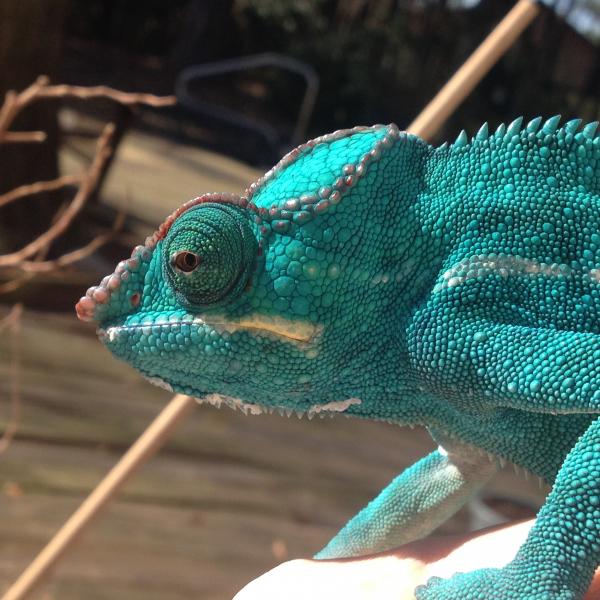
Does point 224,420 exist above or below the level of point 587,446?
below

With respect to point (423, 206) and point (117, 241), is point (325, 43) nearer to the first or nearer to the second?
point (117, 241)

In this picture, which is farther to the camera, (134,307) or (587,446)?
(134,307)

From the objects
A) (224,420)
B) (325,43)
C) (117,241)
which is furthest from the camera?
(325,43)

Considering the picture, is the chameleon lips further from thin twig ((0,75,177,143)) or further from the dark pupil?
thin twig ((0,75,177,143))

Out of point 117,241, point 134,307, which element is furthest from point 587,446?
point 117,241

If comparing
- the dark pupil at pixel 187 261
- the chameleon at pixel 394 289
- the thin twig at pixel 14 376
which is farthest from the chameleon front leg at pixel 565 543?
the thin twig at pixel 14 376

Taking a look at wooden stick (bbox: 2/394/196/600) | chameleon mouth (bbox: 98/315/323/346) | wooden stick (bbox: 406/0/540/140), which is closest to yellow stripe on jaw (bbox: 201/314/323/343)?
chameleon mouth (bbox: 98/315/323/346)

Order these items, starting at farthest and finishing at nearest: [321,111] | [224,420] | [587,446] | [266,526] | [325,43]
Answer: [325,43] → [321,111] → [224,420] → [266,526] → [587,446]

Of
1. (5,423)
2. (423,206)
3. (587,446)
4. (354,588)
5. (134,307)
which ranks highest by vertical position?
(423,206)
